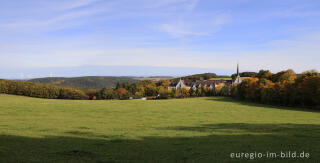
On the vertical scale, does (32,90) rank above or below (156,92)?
above

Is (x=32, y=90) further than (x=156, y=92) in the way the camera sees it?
No

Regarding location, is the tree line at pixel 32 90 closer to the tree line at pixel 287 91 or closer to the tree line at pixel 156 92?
the tree line at pixel 156 92

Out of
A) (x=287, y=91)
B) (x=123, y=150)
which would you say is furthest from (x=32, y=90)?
(x=123, y=150)

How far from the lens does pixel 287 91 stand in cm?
5878

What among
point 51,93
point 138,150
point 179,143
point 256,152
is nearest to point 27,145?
point 138,150

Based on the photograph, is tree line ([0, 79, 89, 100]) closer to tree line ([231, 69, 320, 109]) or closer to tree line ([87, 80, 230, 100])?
tree line ([87, 80, 230, 100])

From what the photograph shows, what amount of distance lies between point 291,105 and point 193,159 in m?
58.0

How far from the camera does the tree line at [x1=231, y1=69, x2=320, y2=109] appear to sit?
54056 millimetres

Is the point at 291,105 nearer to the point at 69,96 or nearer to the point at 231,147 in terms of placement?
the point at 231,147

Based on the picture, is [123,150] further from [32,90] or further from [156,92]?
[156,92]

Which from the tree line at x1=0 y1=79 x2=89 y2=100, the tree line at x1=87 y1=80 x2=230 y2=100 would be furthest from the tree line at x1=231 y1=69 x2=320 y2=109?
the tree line at x1=0 y1=79 x2=89 y2=100

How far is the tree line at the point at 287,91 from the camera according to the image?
54056 millimetres

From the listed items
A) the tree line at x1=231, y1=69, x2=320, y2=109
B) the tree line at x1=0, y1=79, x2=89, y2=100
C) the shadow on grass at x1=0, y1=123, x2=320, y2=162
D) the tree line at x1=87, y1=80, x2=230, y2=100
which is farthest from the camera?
the tree line at x1=87, y1=80, x2=230, y2=100

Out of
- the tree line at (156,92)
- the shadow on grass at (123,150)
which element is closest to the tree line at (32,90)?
the tree line at (156,92)
